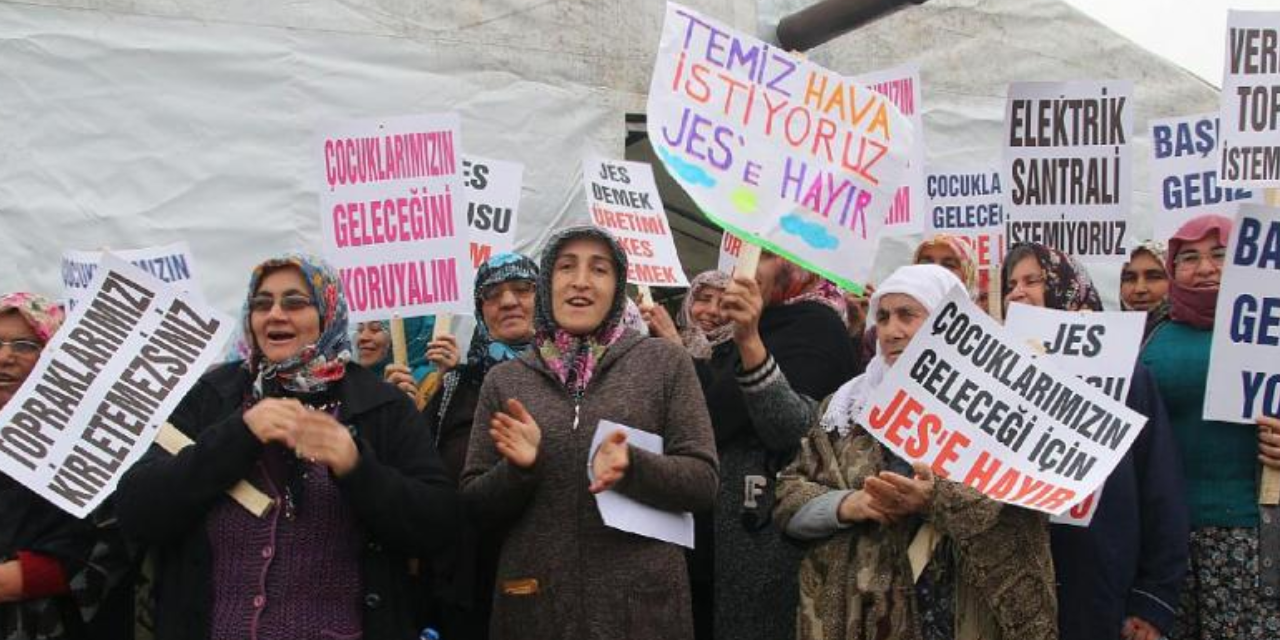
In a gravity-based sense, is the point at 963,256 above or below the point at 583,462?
above

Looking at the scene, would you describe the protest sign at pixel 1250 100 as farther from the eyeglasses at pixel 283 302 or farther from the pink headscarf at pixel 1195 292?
the eyeglasses at pixel 283 302

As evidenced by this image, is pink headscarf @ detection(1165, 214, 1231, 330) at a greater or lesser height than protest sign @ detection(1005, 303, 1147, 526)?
greater

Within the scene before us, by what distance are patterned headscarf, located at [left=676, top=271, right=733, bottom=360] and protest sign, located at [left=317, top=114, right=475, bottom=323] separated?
2.62 feet

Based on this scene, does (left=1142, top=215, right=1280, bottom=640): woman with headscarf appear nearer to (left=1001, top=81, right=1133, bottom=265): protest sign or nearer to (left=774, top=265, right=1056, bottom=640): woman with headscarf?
(left=774, top=265, right=1056, bottom=640): woman with headscarf

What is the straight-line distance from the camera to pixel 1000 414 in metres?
3.54

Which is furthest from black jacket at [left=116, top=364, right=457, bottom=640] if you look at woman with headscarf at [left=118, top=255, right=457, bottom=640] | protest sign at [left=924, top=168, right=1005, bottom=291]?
protest sign at [left=924, top=168, right=1005, bottom=291]

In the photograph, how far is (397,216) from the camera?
4777 millimetres

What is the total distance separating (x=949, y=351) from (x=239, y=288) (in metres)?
4.52

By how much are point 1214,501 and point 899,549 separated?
3.59 ft

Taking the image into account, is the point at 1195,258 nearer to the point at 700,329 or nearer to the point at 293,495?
the point at 700,329

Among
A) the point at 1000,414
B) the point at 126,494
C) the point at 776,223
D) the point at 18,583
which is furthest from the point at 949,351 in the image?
the point at 18,583

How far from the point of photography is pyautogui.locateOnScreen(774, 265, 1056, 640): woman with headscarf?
133 inches

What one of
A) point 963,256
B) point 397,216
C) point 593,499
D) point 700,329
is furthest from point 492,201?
point 593,499

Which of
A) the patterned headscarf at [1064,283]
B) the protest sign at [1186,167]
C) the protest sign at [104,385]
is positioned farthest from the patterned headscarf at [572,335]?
the protest sign at [1186,167]
